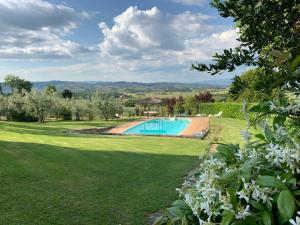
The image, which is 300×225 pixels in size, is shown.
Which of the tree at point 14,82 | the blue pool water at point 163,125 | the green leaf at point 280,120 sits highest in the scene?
the tree at point 14,82

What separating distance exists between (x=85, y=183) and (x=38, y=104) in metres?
33.0

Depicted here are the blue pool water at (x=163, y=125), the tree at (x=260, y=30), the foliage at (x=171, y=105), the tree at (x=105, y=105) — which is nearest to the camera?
the tree at (x=260, y=30)

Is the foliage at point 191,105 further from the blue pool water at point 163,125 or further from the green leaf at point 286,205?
the green leaf at point 286,205

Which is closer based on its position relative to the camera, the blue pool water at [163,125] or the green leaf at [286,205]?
the green leaf at [286,205]

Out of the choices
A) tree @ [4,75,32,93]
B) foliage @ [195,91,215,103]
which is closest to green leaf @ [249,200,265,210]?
foliage @ [195,91,215,103]

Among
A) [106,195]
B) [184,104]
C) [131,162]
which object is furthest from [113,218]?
[184,104]

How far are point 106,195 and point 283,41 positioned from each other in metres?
6.22

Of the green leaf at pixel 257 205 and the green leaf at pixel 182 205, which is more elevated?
the green leaf at pixel 257 205

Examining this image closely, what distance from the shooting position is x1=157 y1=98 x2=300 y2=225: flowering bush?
1.10 meters

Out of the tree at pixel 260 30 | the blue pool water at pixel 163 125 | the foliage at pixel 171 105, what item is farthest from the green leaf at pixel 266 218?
the foliage at pixel 171 105

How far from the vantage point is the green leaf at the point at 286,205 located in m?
1.05

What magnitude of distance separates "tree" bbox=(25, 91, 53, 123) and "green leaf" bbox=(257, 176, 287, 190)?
40.8 meters

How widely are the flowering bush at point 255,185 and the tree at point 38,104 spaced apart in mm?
40487

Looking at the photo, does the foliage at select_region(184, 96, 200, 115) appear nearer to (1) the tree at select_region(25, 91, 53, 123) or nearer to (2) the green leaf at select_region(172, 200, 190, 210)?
(1) the tree at select_region(25, 91, 53, 123)
